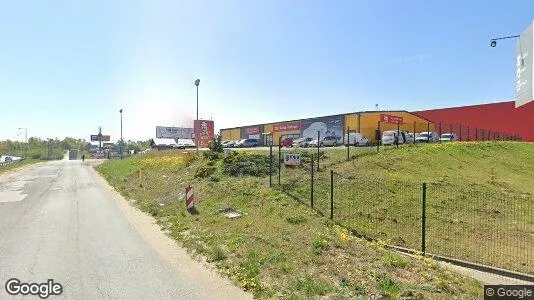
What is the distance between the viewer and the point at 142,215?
51.2 ft

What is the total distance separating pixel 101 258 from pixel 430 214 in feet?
38.2

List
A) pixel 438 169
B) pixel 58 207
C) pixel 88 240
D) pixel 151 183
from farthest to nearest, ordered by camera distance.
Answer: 1. pixel 151 183
2. pixel 438 169
3. pixel 58 207
4. pixel 88 240

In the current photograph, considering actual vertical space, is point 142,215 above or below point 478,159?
below

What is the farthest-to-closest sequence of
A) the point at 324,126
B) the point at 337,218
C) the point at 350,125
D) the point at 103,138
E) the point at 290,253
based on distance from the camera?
the point at 103,138 → the point at 324,126 → the point at 350,125 → the point at 337,218 → the point at 290,253

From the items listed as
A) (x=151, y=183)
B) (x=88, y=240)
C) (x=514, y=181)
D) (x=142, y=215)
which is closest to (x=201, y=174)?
(x=151, y=183)

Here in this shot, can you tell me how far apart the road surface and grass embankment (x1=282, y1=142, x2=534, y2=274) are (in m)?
6.27

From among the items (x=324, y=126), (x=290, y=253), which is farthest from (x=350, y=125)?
(x=290, y=253)

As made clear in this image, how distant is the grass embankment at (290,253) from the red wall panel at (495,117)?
167ft

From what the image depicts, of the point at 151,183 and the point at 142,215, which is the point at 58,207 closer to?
the point at 142,215

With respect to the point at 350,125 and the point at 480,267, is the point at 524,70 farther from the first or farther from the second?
the point at 350,125

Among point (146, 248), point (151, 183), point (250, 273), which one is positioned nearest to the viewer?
point (250, 273)

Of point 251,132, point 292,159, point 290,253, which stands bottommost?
point 290,253

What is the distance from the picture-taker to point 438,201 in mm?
16625

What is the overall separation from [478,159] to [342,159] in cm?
1185
